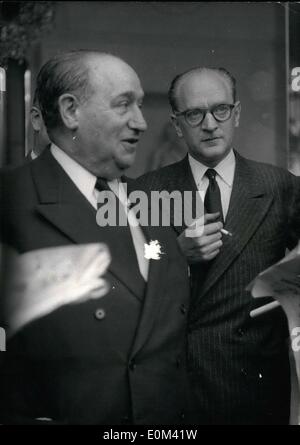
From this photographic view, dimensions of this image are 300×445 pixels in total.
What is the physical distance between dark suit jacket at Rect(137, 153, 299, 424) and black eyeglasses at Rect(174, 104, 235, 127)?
0.32 m

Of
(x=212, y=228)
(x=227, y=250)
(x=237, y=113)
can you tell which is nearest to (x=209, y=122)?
(x=237, y=113)

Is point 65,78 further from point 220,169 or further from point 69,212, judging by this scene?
point 220,169

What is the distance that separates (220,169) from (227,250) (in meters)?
0.40

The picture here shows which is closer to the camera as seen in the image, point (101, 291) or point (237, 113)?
point (101, 291)

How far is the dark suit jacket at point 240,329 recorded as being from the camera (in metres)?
3.78

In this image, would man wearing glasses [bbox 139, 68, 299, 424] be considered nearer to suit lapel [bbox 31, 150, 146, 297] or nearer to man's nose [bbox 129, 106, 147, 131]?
man's nose [bbox 129, 106, 147, 131]

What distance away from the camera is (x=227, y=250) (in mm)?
3846

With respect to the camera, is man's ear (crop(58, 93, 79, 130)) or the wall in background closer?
man's ear (crop(58, 93, 79, 130))

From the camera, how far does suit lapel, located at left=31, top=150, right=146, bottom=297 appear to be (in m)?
3.63

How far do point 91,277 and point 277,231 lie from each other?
925mm

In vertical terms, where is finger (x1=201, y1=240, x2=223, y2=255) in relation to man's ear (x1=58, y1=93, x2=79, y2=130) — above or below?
below

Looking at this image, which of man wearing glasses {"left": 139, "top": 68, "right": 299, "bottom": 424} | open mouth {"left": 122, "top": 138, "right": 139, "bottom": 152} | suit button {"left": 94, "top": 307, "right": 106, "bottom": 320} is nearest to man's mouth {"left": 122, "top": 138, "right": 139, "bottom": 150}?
open mouth {"left": 122, "top": 138, "right": 139, "bottom": 152}

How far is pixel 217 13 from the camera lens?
4.05 metres
